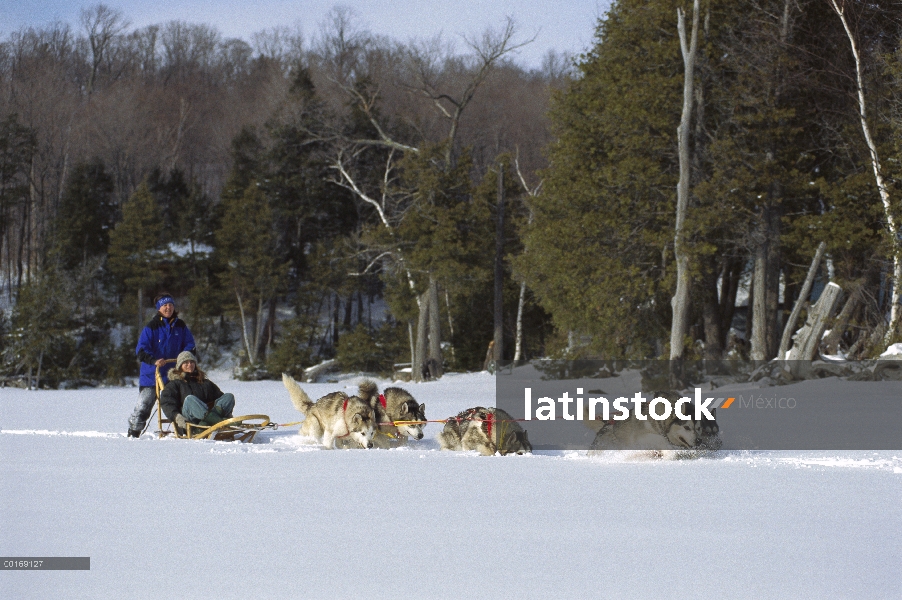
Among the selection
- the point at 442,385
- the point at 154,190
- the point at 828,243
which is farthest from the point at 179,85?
the point at 828,243

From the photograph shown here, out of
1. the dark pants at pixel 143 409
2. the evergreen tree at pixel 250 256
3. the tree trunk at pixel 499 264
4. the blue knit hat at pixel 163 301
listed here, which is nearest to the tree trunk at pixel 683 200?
the tree trunk at pixel 499 264

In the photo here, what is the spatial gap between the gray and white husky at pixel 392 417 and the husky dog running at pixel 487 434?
1.59 feet

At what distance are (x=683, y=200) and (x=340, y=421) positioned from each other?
39.3 feet

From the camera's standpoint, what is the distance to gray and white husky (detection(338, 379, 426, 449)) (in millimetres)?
8086

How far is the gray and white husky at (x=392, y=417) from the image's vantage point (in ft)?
26.5

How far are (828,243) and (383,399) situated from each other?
12.5 meters

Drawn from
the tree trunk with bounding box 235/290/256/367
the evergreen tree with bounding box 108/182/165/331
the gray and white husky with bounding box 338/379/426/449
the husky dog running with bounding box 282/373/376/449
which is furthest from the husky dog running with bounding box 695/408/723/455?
the evergreen tree with bounding box 108/182/165/331

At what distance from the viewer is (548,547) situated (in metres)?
4.16

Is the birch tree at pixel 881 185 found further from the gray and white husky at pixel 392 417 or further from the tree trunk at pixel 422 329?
the tree trunk at pixel 422 329

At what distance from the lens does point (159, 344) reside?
902 centimetres

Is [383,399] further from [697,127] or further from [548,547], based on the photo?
[697,127]

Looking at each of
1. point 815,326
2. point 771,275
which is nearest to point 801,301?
point 771,275

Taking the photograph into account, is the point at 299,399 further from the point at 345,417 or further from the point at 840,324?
the point at 840,324

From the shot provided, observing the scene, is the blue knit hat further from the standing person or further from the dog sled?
the dog sled
